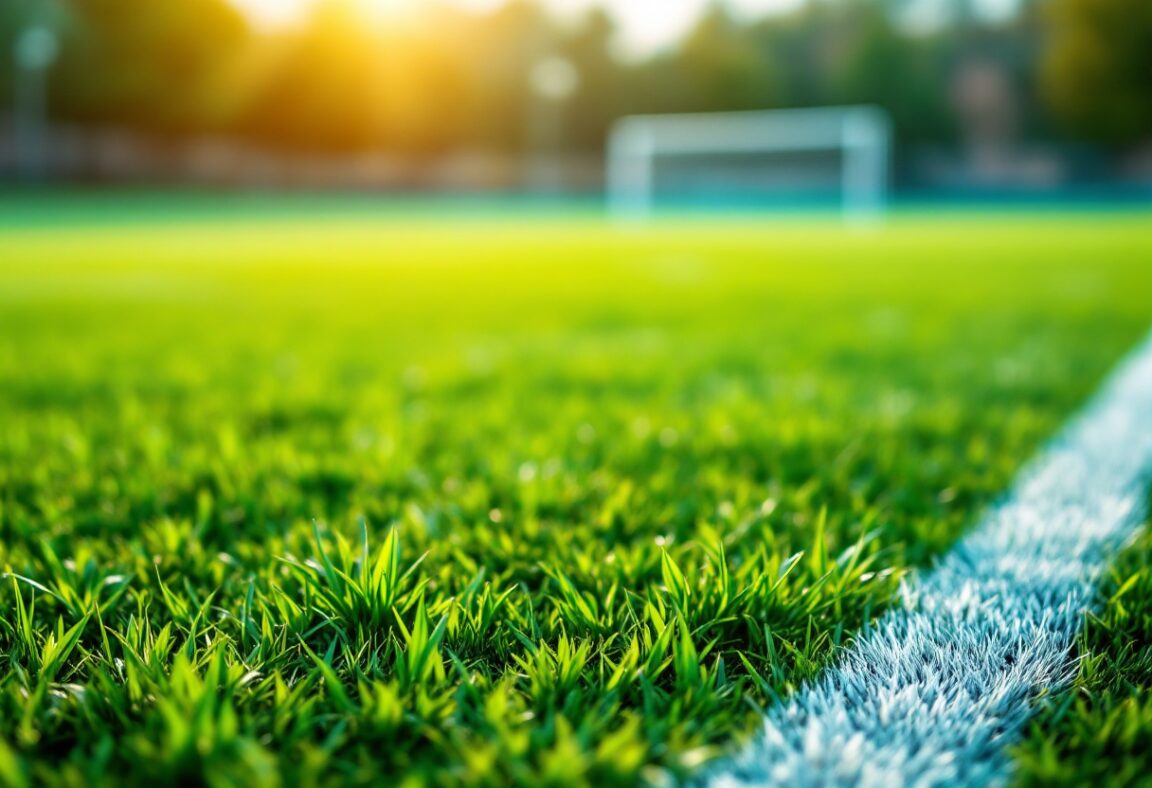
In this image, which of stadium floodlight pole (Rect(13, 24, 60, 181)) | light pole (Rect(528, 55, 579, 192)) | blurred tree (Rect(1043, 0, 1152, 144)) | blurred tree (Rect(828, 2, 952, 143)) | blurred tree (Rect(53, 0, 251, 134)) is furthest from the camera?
light pole (Rect(528, 55, 579, 192))

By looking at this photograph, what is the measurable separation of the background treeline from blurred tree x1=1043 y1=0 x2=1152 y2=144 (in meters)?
0.06

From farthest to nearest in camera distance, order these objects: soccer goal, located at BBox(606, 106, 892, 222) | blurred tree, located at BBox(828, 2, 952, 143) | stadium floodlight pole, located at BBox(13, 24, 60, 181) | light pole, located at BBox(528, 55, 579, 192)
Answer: light pole, located at BBox(528, 55, 579, 192), blurred tree, located at BBox(828, 2, 952, 143), soccer goal, located at BBox(606, 106, 892, 222), stadium floodlight pole, located at BBox(13, 24, 60, 181)

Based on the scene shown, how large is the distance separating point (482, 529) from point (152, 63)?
41.5 metres

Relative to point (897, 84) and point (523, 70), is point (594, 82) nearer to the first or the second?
point (523, 70)

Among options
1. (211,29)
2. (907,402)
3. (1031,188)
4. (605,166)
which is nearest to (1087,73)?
(1031,188)

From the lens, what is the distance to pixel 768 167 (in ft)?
116

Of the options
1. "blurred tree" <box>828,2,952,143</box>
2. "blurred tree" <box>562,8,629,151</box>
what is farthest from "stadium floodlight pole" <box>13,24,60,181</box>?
"blurred tree" <box>828,2,952,143</box>

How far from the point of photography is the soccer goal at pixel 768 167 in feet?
112

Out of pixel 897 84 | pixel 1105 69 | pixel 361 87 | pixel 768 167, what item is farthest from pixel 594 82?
pixel 1105 69

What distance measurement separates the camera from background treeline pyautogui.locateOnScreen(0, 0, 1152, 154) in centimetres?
3816

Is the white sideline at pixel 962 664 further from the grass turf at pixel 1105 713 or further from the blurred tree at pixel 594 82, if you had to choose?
the blurred tree at pixel 594 82

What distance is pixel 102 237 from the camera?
14.9 meters

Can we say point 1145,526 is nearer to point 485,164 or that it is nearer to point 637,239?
point 637,239

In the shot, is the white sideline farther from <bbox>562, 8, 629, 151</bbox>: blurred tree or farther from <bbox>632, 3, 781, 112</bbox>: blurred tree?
<bbox>632, 3, 781, 112</bbox>: blurred tree
